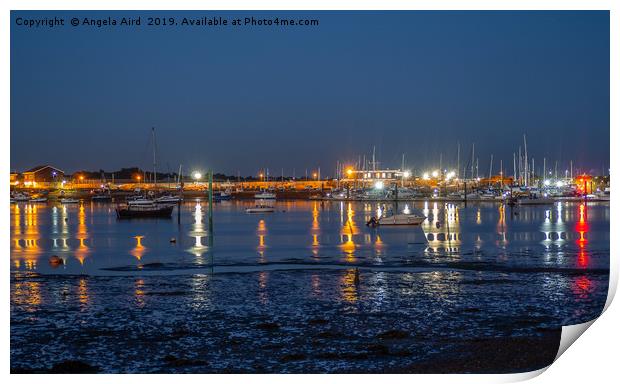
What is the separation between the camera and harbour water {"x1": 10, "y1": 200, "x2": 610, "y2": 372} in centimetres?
941

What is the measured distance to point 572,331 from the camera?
1016 cm

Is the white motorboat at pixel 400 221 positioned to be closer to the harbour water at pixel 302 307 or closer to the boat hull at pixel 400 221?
the boat hull at pixel 400 221

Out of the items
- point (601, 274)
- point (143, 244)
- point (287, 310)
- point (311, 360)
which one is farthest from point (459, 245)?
point (311, 360)

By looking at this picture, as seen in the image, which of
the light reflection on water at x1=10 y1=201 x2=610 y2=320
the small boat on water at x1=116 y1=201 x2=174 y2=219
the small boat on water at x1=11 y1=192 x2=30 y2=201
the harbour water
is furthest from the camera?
the small boat on water at x1=11 y1=192 x2=30 y2=201

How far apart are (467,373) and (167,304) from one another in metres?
5.91

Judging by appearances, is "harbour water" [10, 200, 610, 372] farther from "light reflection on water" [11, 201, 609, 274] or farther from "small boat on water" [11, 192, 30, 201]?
"small boat on water" [11, 192, 30, 201]

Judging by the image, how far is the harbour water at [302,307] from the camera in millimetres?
9406

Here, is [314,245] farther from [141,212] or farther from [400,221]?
[141,212]

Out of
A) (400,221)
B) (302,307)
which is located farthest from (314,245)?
(302,307)

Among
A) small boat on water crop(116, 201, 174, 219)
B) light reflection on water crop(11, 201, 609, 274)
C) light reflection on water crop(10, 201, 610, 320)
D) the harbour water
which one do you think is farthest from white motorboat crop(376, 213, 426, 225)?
small boat on water crop(116, 201, 174, 219)

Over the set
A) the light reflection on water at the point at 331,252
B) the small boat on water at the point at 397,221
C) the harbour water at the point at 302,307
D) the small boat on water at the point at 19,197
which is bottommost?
the harbour water at the point at 302,307

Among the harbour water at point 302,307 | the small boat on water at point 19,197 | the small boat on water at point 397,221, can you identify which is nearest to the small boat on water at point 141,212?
the small boat on water at point 397,221

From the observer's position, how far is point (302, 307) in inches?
488
